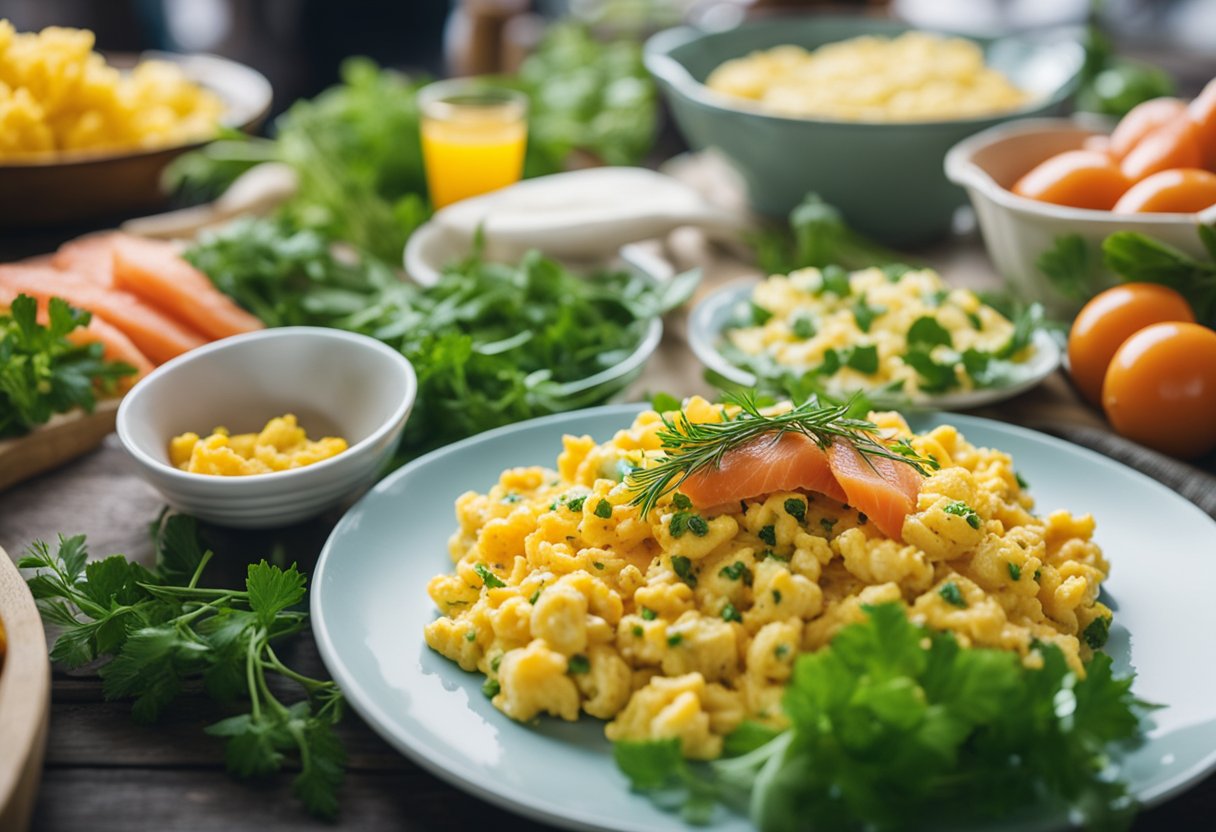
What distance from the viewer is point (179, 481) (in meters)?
2.08

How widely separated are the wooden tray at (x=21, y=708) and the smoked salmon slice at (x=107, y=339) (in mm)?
946

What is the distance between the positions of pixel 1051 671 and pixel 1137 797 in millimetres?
188

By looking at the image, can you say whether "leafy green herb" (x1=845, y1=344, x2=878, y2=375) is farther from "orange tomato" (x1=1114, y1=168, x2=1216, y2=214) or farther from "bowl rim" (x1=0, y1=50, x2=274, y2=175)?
"bowl rim" (x1=0, y1=50, x2=274, y2=175)

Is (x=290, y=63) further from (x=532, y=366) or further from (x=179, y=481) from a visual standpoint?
(x=179, y=481)

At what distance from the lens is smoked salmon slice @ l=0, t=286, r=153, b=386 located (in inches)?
103

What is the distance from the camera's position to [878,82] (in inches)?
151

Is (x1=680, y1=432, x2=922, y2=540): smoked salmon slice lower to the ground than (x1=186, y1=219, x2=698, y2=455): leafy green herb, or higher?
higher

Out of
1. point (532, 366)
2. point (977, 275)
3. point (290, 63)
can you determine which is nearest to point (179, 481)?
point (532, 366)

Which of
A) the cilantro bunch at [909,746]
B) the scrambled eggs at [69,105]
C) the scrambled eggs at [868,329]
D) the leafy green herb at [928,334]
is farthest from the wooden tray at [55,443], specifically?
the leafy green herb at [928,334]

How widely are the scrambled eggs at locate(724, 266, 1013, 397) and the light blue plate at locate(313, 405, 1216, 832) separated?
0.20 meters

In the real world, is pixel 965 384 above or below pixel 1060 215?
below

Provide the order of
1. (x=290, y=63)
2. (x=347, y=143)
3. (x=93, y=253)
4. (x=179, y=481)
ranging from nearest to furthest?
1. (x=179, y=481)
2. (x=93, y=253)
3. (x=347, y=143)
4. (x=290, y=63)

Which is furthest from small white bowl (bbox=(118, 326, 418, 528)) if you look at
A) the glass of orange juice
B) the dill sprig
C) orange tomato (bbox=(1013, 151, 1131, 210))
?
orange tomato (bbox=(1013, 151, 1131, 210))

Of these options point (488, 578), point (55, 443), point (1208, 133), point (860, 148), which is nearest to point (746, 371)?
point (488, 578)
